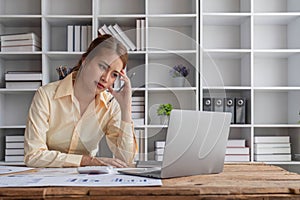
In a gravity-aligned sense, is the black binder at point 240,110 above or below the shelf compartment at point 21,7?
below

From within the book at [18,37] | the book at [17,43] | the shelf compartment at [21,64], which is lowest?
the shelf compartment at [21,64]

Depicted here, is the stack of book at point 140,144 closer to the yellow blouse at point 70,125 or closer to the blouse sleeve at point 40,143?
the yellow blouse at point 70,125

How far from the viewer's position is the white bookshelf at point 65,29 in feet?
11.6

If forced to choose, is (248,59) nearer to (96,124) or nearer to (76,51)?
(76,51)

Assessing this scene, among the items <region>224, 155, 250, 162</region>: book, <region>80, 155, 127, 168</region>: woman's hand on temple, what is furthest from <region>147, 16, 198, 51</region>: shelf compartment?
<region>80, 155, 127, 168</region>: woman's hand on temple

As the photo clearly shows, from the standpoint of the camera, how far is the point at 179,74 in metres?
3.40

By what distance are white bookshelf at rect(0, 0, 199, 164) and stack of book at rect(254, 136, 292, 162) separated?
596 millimetres

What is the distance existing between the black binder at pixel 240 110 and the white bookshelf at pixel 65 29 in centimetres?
34

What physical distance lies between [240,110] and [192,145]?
7.09 ft

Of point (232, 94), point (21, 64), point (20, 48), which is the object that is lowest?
point (232, 94)

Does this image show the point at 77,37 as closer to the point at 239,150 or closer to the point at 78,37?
the point at 78,37

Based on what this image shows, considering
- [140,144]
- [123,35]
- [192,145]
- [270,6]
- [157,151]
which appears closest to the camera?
[192,145]

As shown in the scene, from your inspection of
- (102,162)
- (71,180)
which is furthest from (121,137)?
(71,180)

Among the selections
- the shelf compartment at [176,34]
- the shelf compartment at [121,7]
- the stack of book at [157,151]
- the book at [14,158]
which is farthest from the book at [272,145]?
the book at [14,158]
